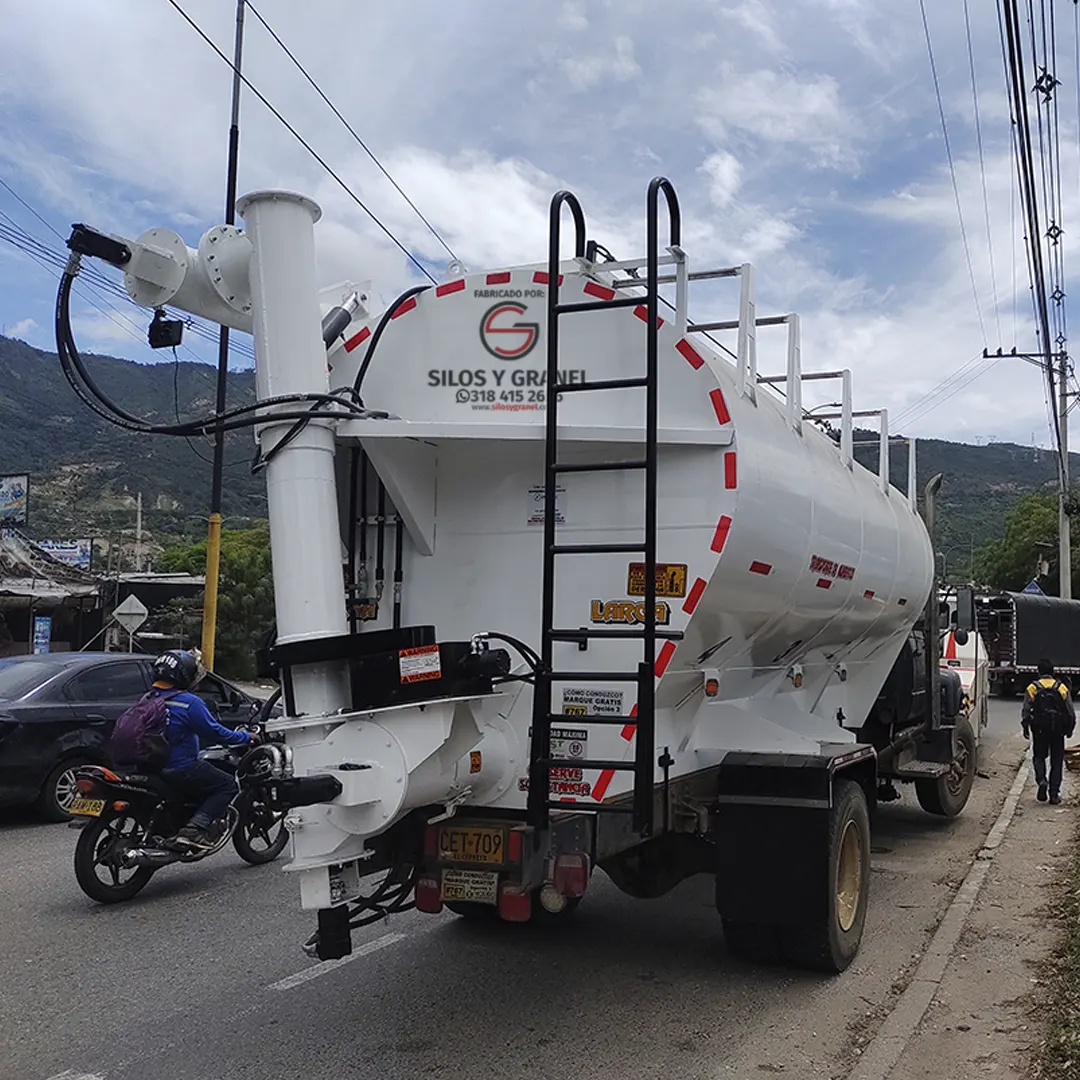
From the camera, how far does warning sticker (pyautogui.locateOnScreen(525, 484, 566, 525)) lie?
5262 mm

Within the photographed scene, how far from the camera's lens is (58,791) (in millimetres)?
10172

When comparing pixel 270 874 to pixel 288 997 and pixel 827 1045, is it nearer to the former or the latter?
pixel 288 997

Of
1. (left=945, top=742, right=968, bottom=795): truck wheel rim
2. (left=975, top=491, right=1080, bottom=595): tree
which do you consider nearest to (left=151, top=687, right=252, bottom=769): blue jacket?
(left=945, top=742, right=968, bottom=795): truck wheel rim

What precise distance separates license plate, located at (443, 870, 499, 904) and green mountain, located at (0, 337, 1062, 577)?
96.4ft

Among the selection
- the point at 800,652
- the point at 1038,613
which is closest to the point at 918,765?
the point at 800,652

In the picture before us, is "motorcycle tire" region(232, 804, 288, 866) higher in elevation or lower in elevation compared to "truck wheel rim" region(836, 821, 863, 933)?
lower

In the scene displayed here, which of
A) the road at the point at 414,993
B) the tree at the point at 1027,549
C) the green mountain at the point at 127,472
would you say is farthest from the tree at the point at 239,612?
the tree at the point at 1027,549

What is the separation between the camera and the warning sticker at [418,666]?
14.7ft

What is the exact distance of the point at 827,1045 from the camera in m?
5.18

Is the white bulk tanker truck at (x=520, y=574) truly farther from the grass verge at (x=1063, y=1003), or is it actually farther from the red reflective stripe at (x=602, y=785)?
the grass verge at (x=1063, y=1003)

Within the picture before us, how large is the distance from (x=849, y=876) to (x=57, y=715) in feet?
23.1

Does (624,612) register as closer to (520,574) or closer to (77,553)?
(520,574)

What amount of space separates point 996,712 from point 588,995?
2309 centimetres

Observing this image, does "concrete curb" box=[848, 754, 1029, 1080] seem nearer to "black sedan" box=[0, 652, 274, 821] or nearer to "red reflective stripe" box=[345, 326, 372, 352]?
"red reflective stripe" box=[345, 326, 372, 352]
